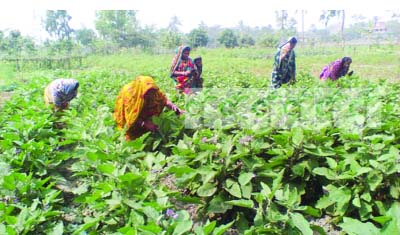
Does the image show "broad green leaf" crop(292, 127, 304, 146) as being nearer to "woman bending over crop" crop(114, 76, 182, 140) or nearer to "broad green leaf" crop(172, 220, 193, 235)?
"broad green leaf" crop(172, 220, 193, 235)

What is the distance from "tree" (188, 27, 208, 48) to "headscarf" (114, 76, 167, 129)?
21.7m

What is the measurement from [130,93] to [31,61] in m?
17.3

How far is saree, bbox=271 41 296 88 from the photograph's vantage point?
6.17 meters

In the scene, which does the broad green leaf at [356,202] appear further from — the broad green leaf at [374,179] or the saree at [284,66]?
the saree at [284,66]

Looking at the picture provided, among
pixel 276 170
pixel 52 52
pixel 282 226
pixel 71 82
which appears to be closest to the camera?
pixel 282 226

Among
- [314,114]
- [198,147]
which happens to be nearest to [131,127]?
[198,147]

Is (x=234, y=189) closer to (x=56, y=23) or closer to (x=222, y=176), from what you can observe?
(x=222, y=176)

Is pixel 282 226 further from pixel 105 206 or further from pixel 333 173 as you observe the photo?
pixel 105 206

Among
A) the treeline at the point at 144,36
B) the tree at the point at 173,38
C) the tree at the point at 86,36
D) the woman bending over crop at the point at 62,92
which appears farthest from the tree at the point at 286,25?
the woman bending over crop at the point at 62,92

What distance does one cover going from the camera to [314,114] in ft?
9.77

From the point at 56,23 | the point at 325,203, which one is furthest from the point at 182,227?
the point at 56,23

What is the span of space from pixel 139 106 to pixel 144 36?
26.4 meters

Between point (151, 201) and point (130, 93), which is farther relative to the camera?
point (130, 93)

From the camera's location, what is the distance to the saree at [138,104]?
3.21 meters
